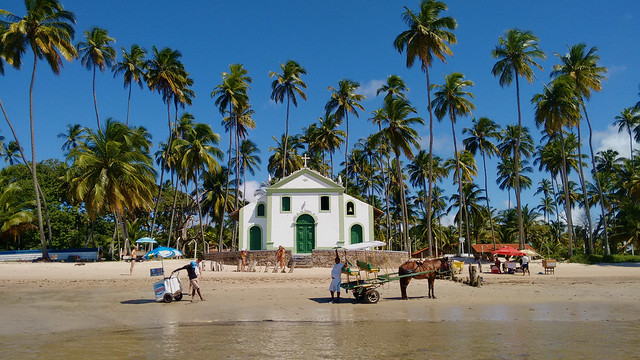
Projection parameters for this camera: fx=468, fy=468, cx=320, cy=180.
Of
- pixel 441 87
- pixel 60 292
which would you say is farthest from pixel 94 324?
pixel 441 87

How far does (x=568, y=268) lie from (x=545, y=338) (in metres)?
27.0

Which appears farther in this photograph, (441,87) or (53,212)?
(53,212)

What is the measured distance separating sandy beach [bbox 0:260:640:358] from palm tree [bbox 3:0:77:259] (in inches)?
718

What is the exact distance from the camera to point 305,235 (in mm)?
39094

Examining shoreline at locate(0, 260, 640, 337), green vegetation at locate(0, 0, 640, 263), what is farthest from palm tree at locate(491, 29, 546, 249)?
shoreline at locate(0, 260, 640, 337)

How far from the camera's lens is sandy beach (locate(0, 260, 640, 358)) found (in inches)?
451

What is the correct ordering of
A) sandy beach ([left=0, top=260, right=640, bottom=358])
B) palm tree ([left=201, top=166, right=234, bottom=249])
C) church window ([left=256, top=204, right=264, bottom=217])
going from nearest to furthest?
1. sandy beach ([left=0, top=260, right=640, bottom=358])
2. church window ([left=256, top=204, right=264, bottom=217])
3. palm tree ([left=201, top=166, right=234, bottom=249])

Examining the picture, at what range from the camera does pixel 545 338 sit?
9250 millimetres

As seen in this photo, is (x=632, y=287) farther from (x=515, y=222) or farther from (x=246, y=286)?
(x=515, y=222)

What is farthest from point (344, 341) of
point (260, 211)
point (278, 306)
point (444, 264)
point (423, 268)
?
point (260, 211)

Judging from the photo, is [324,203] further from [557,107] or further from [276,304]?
[276,304]

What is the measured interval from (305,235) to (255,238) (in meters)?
4.45

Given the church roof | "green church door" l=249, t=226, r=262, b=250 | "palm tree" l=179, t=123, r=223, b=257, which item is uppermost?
"palm tree" l=179, t=123, r=223, b=257

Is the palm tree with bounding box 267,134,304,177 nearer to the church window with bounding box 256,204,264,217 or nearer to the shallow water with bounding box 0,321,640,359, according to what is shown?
the church window with bounding box 256,204,264,217
